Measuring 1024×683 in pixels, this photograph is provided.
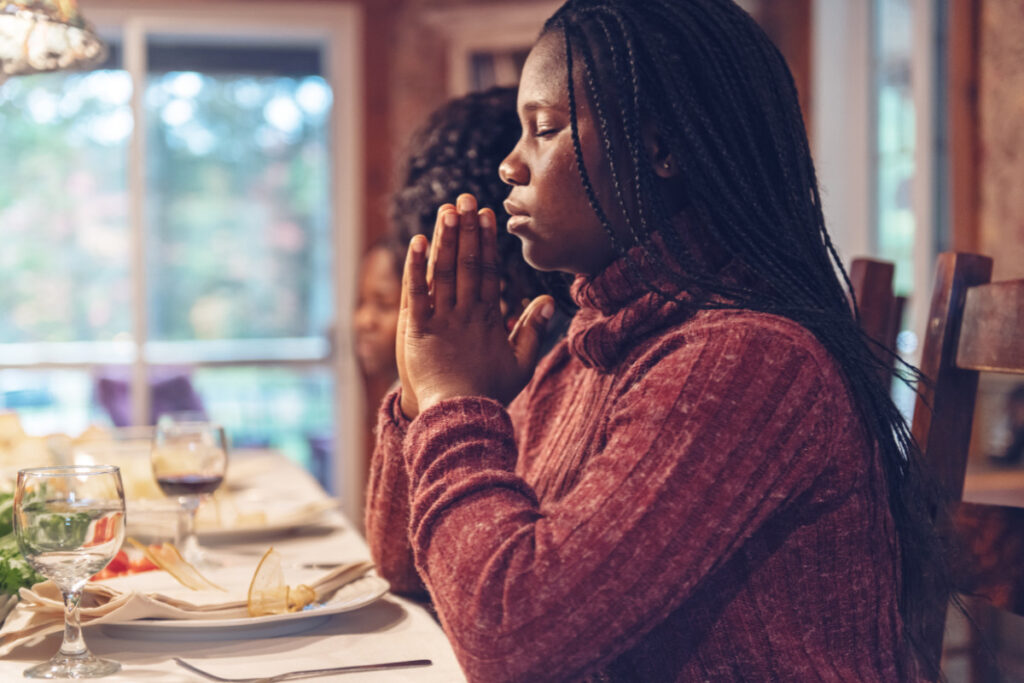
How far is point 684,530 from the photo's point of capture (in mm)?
761

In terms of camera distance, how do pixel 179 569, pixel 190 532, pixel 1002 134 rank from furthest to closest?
pixel 1002 134, pixel 190 532, pixel 179 569

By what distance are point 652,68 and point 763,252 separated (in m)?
0.18

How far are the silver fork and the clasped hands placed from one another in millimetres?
218

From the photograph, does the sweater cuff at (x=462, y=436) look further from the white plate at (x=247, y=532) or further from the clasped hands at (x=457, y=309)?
the white plate at (x=247, y=532)

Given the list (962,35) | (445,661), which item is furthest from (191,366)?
(445,661)

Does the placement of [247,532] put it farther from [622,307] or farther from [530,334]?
[622,307]

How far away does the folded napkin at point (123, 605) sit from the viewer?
3.11 feet

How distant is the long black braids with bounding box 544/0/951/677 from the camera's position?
881 mm

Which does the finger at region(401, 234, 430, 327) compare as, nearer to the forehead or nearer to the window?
the forehead

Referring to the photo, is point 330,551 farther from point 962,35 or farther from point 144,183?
point 144,183

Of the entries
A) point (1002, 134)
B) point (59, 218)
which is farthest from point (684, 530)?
point (59, 218)

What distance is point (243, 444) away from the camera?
4.62 meters

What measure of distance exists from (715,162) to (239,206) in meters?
3.79

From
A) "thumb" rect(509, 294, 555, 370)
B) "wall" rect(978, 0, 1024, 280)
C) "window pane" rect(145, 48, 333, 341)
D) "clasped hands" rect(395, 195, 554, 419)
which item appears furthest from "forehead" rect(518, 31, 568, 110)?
"window pane" rect(145, 48, 333, 341)
